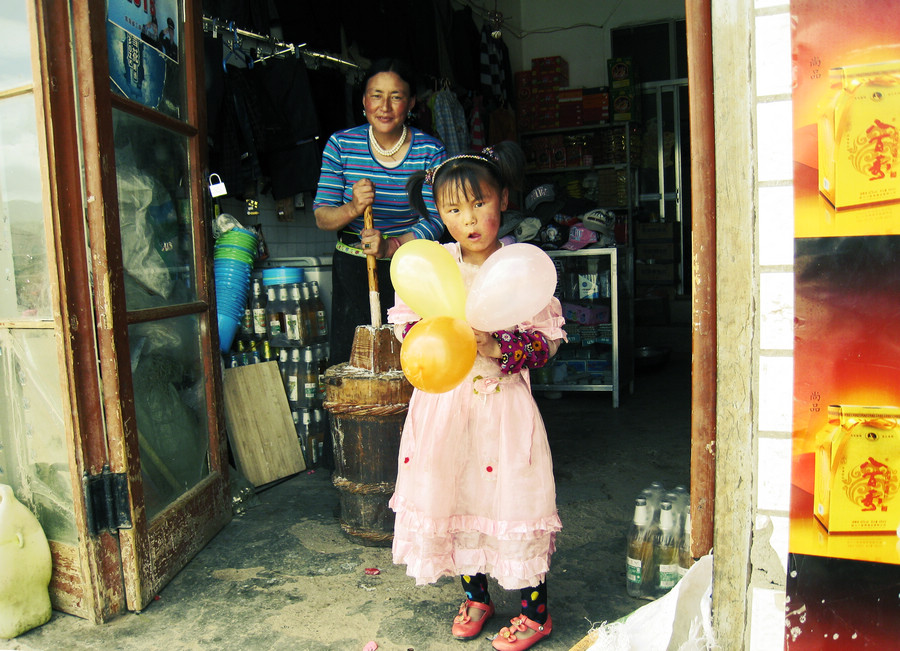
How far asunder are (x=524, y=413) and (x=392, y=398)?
0.83 meters

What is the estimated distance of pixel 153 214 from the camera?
253 centimetres

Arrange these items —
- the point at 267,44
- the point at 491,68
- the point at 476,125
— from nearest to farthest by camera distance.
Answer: the point at 267,44 → the point at 476,125 → the point at 491,68

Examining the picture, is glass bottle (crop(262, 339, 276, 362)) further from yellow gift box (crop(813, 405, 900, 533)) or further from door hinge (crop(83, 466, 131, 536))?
yellow gift box (crop(813, 405, 900, 533))

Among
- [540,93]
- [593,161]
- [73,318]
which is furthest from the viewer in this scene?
[540,93]

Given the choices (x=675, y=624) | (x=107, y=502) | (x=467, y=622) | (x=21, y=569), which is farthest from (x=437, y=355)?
(x=21, y=569)

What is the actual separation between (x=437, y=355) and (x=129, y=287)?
54.0 inches

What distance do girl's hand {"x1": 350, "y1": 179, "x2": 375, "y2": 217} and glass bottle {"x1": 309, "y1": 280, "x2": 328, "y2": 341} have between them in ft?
4.33

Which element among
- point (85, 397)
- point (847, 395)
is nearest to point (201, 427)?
point (85, 397)

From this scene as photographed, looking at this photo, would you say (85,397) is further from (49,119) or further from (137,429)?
(49,119)

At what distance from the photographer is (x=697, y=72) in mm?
1433

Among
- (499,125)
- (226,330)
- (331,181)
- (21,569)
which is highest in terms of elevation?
(499,125)

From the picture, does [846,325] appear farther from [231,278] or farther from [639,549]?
[231,278]

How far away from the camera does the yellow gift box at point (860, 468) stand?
1328 millimetres

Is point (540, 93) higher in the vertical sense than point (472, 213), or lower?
higher
